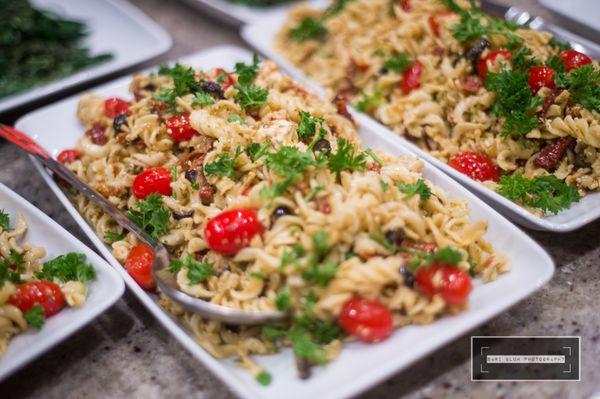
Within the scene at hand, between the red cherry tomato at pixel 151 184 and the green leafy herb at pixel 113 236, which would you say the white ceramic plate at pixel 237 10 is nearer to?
the red cherry tomato at pixel 151 184

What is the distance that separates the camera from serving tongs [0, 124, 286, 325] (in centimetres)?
269

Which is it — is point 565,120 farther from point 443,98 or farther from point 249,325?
point 249,325

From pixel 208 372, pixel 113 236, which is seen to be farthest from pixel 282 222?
pixel 113 236

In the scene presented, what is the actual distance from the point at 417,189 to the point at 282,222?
80 centimetres

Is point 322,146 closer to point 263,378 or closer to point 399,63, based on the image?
point 263,378

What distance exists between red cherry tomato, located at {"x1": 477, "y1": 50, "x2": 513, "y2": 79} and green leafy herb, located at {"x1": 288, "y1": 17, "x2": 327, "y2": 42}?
5.77 feet

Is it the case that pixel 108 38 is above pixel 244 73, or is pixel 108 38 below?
below

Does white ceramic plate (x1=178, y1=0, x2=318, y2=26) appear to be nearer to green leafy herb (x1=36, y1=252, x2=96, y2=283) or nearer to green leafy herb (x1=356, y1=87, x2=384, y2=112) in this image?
green leafy herb (x1=356, y1=87, x2=384, y2=112)

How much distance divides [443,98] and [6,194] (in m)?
2.98

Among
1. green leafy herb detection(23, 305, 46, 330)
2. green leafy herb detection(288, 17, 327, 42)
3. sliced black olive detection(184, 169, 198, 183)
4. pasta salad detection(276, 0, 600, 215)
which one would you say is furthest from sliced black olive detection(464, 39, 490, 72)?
green leafy herb detection(23, 305, 46, 330)

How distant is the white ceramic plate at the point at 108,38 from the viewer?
4.72m

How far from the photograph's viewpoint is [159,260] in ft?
9.95

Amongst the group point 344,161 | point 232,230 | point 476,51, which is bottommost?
point 232,230

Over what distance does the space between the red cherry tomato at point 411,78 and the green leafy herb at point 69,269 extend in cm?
263
